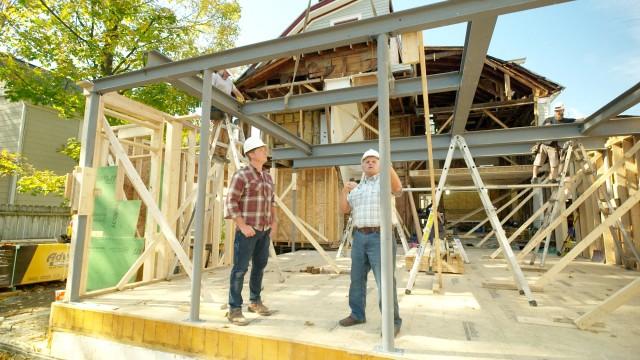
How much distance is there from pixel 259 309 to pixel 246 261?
1.92 ft

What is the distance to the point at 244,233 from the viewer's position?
10.6 feet

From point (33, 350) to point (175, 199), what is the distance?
264cm

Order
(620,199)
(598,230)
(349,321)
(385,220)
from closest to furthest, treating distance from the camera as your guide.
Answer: (385,220), (349,321), (598,230), (620,199)

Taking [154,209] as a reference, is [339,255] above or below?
below

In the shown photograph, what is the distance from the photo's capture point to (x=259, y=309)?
345 centimetres

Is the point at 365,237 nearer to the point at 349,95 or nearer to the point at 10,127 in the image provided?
the point at 349,95

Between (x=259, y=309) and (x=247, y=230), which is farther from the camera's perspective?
(x=259, y=309)

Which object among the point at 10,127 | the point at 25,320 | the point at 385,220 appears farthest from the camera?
the point at 10,127

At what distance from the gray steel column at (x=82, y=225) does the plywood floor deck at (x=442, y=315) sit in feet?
0.98

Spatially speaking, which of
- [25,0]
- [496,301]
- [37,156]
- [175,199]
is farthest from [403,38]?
[37,156]

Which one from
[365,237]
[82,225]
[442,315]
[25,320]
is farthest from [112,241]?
[442,315]

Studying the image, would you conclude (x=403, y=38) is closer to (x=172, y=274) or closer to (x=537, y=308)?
(x=537, y=308)

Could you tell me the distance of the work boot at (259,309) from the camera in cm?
342

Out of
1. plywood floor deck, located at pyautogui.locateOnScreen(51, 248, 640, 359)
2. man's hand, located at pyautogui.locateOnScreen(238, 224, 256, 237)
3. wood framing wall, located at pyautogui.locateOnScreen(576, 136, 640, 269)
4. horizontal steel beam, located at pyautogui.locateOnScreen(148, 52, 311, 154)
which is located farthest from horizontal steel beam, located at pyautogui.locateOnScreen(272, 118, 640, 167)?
man's hand, located at pyautogui.locateOnScreen(238, 224, 256, 237)
